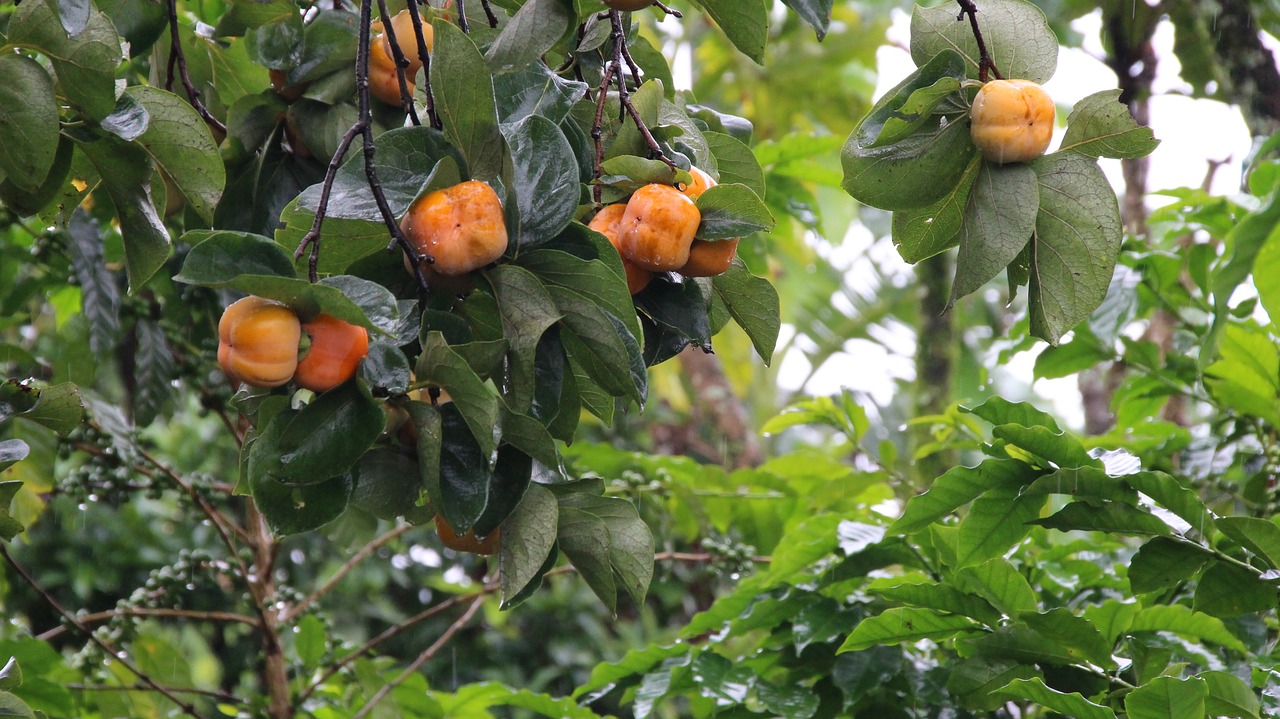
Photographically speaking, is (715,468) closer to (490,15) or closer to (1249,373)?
(1249,373)

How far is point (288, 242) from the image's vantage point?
1131mm

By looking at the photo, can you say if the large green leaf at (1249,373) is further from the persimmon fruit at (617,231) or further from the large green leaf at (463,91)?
the large green leaf at (463,91)

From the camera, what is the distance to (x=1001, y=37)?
1.21 meters

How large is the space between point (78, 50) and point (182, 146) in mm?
153

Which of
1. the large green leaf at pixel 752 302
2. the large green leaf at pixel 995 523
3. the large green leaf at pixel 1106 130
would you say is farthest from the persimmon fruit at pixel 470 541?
the large green leaf at pixel 1106 130

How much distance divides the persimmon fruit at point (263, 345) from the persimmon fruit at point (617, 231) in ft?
0.98

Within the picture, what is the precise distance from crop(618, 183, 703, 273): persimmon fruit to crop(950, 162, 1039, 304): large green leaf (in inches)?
11.6

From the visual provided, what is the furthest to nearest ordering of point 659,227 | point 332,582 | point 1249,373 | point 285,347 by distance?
point 332,582 < point 1249,373 < point 659,227 < point 285,347

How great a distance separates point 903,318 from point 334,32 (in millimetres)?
5334

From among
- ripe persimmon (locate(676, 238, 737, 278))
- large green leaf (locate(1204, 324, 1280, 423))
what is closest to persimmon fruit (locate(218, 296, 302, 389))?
ripe persimmon (locate(676, 238, 737, 278))

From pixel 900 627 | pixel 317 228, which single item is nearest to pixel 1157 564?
pixel 900 627

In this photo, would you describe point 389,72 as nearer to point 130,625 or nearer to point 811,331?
point 130,625

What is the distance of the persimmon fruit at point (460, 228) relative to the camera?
38.6 inches

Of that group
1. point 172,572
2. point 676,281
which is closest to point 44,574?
point 172,572
